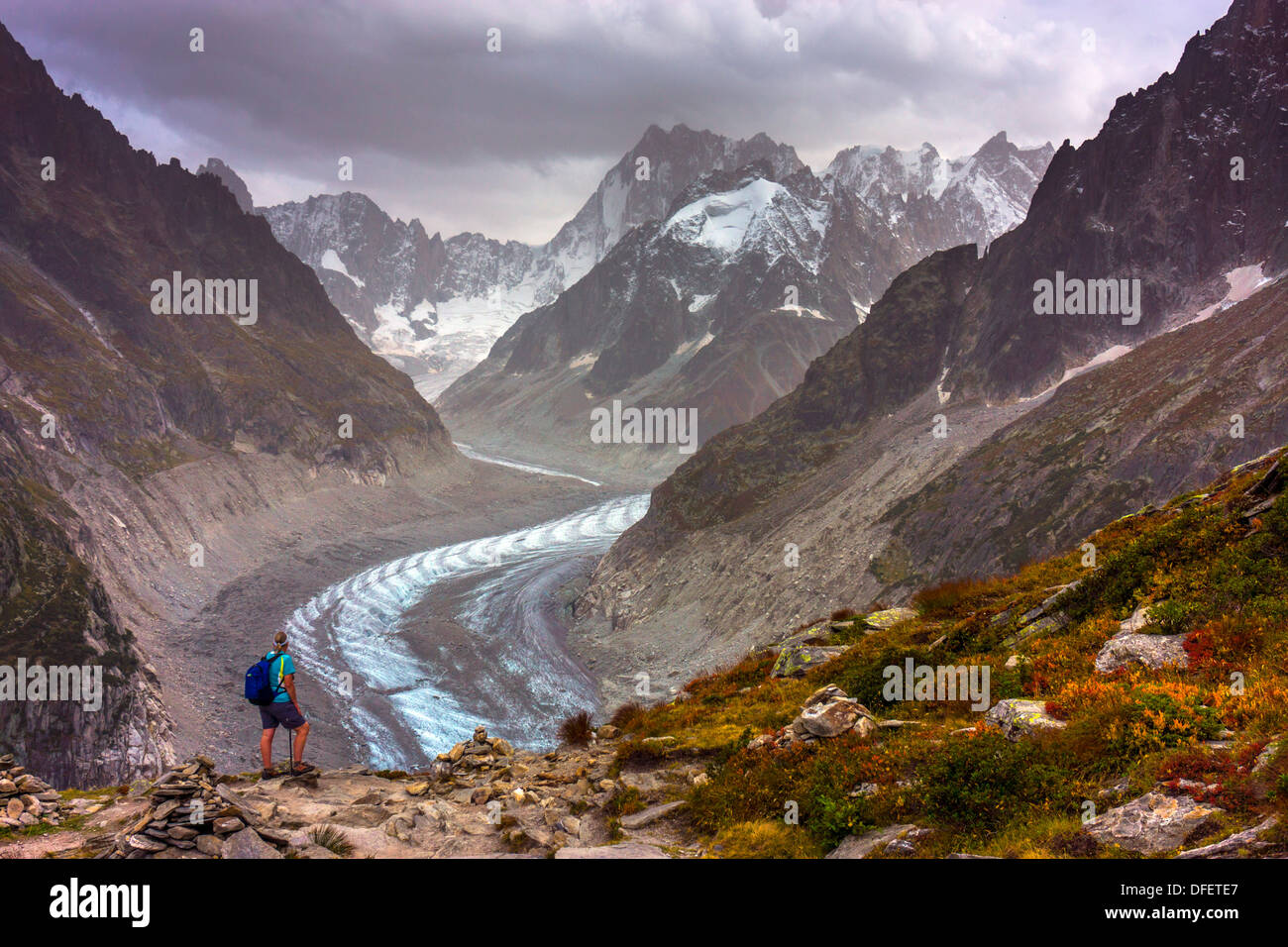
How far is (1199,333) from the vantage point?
2677 inches

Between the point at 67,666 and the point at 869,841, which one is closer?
the point at 869,841

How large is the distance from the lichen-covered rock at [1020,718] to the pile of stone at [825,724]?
85.2 inches

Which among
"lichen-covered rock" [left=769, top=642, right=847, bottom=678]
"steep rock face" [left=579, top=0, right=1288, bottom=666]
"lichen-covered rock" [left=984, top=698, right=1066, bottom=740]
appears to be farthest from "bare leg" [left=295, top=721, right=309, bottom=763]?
"steep rock face" [left=579, top=0, right=1288, bottom=666]

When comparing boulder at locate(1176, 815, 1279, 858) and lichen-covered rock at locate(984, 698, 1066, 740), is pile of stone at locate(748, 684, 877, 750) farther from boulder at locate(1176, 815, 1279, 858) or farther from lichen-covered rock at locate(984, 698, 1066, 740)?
boulder at locate(1176, 815, 1279, 858)

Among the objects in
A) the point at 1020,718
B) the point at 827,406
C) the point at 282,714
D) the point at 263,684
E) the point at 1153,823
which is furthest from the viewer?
the point at 827,406

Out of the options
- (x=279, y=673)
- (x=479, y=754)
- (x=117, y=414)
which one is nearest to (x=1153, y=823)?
(x=279, y=673)

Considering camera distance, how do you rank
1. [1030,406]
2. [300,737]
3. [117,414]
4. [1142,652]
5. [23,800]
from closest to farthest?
[1142,652]
[23,800]
[300,737]
[1030,406]
[117,414]

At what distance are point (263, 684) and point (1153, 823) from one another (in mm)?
16216

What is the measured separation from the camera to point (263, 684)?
16.4 meters

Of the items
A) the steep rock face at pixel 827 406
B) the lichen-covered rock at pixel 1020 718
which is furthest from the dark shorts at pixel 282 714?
the steep rock face at pixel 827 406

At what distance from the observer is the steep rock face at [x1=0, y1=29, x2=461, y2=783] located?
58844mm

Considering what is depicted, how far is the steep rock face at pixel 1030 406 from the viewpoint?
58781 mm

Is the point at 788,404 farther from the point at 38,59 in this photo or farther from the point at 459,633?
the point at 38,59

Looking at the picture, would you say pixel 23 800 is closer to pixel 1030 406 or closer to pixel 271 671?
pixel 271 671
